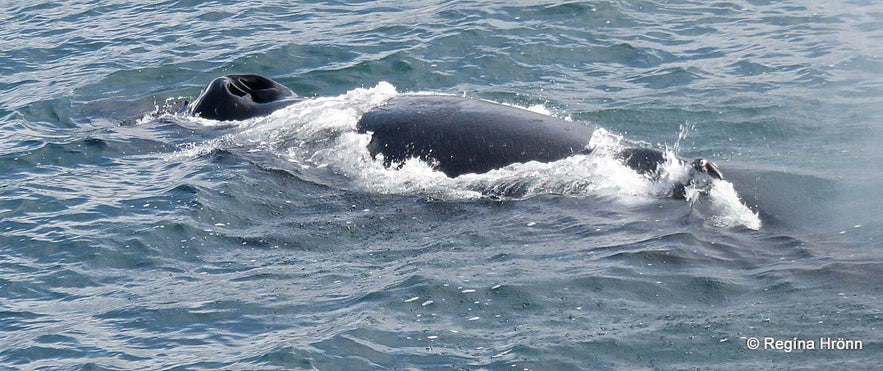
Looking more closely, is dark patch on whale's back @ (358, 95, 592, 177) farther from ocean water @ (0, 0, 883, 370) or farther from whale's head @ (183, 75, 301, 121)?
whale's head @ (183, 75, 301, 121)

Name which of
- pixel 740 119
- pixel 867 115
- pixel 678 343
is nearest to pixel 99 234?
pixel 678 343

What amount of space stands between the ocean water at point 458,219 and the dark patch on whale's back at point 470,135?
0.64 ft

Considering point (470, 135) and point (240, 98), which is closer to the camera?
point (470, 135)

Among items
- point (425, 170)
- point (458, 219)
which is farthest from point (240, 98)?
point (458, 219)

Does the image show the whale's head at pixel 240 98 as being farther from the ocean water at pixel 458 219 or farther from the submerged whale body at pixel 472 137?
the submerged whale body at pixel 472 137

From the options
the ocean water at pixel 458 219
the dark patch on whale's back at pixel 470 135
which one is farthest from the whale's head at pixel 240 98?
the dark patch on whale's back at pixel 470 135

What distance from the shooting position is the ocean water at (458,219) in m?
8.38

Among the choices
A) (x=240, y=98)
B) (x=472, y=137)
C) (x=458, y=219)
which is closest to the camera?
(x=458, y=219)

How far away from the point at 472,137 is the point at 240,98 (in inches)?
137

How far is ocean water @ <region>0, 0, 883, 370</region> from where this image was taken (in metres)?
8.38

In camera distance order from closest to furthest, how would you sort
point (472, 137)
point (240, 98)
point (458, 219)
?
1. point (458, 219)
2. point (472, 137)
3. point (240, 98)

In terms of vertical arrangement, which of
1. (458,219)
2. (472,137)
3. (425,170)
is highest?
(472,137)

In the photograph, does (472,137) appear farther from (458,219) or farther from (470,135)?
(458,219)

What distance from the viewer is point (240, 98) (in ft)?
45.0
